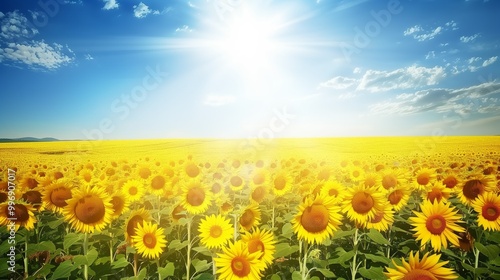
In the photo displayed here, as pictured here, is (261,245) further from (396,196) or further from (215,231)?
(396,196)

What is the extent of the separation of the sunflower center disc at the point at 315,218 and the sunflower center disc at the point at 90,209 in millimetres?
2722

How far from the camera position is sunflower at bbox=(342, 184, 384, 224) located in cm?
418

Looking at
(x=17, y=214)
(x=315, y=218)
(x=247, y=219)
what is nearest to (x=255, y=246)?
(x=315, y=218)

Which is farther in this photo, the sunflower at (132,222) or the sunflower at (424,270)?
the sunflower at (132,222)

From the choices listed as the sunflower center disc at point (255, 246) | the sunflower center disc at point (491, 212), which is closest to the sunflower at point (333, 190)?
the sunflower center disc at point (255, 246)

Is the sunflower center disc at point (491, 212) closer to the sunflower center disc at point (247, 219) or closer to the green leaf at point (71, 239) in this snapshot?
the sunflower center disc at point (247, 219)

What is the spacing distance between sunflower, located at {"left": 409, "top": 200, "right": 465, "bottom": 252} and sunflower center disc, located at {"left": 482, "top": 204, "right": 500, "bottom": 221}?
118 cm

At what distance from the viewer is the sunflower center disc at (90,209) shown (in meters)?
3.76

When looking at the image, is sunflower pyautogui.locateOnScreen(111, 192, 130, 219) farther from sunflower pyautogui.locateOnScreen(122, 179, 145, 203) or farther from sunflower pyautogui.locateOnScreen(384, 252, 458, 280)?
sunflower pyautogui.locateOnScreen(384, 252, 458, 280)

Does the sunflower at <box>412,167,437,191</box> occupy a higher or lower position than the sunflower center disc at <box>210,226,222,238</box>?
higher

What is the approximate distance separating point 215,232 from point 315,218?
6.41ft

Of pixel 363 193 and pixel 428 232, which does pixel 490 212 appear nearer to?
pixel 428 232

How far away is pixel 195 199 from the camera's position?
5.89 meters

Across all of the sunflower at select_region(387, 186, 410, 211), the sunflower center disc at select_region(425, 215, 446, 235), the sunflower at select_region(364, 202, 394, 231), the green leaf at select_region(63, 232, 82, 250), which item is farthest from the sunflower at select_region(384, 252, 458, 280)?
the green leaf at select_region(63, 232, 82, 250)
